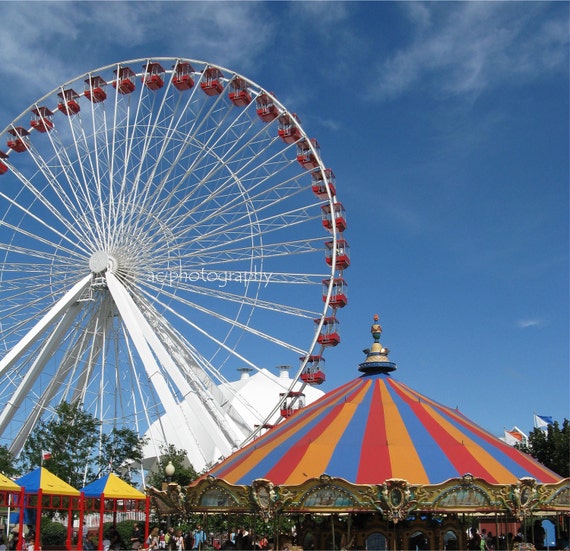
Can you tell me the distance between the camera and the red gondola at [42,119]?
1128 inches

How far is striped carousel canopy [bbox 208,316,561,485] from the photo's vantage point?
542 inches

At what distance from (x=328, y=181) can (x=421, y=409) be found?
12.3 meters

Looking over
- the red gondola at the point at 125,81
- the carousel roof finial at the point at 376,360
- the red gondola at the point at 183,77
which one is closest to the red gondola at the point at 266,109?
the red gondola at the point at 183,77

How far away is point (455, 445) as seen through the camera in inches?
577

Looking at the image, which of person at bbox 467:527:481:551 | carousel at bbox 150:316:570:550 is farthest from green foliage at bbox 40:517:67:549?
person at bbox 467:527:481:551

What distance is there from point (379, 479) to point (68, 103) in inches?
783

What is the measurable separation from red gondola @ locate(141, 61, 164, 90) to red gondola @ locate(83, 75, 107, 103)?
5.46 ft

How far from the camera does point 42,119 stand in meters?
28.6

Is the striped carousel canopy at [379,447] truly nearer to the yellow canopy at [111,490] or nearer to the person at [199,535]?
the person at [199,535]

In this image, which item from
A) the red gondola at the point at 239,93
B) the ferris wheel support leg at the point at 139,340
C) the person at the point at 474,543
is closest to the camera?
the person at the point at 474,543

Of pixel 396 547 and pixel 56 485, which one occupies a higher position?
pixel 56 485

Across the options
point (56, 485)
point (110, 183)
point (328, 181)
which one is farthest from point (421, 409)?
point (110, 183)

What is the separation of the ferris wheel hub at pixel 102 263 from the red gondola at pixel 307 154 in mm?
6931

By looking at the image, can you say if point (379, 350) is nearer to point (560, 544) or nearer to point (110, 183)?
point (560, 544)
